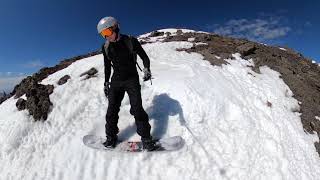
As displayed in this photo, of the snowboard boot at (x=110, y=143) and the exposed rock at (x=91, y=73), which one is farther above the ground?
the exposed rock at (x=91, y=73)

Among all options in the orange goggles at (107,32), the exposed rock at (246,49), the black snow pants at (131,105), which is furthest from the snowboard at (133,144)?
the exposed rock at (246,49)

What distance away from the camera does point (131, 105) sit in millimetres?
10438

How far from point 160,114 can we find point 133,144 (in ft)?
6.50

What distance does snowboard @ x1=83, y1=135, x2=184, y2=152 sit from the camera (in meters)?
10.6

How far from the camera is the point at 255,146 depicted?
11.5 meters

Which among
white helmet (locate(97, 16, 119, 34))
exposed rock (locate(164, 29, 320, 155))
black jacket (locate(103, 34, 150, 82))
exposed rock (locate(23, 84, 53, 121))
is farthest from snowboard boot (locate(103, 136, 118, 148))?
exposed rock (locate(164, 29, 320, 155))

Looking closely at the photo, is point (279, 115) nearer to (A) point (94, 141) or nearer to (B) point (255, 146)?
(B) point (255, 146)

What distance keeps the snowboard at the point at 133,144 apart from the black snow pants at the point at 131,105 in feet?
1.42

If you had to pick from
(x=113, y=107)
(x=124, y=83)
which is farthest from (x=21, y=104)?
(x=124, y=83)

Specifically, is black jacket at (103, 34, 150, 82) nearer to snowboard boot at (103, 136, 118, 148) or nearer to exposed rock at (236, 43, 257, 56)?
snowboard boot at (103, 136, 118, 148)

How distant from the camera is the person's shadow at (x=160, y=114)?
11555 millimetres

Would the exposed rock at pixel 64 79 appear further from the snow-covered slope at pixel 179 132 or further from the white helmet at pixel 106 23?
the white helmet at pixel 106 23

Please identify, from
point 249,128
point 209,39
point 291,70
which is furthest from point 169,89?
point 209,39

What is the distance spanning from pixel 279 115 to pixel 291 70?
5555mm
